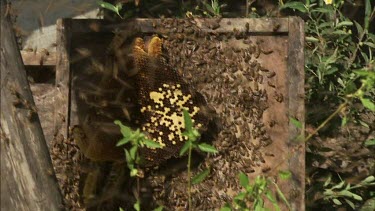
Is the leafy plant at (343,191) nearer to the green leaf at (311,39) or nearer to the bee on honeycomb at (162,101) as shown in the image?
the green leaf at (311,39)

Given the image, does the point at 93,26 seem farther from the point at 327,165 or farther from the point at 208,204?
the point at 327,165

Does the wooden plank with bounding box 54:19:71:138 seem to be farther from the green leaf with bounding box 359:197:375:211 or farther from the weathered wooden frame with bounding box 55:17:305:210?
the green leaf with bounding box 359:197:375:211

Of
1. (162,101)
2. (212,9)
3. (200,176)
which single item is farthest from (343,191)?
(200,176)

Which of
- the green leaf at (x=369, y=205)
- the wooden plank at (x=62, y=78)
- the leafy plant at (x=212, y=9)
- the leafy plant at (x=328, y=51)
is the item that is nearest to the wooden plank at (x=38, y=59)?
the wooden plank at (x=62, y=78)

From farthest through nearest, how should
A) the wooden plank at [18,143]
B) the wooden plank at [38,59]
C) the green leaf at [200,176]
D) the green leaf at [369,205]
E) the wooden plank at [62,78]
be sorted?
1. the green leaf at [369,205]
2. the wooden plank at [38,59]
3. the wooden plank at [62,78]
4. the green leaf at [200,176]
5. the wooden plank at [18,143]

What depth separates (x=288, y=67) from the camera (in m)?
4.40

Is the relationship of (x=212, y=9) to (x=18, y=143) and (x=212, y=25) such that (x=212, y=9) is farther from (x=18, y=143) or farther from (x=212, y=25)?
(x=18, y=143)

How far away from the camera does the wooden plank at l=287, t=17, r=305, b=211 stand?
4281mm

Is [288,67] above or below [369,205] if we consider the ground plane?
above

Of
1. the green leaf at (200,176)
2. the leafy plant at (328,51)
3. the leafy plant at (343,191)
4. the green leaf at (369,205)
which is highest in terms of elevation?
the leafy plant at (328,51)

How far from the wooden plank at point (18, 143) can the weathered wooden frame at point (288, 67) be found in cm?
89

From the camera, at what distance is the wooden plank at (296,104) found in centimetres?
428

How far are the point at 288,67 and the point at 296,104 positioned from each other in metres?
0.20

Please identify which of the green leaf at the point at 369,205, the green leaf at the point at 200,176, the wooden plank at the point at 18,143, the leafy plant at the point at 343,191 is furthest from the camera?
the green leaf at the point at 369,205
